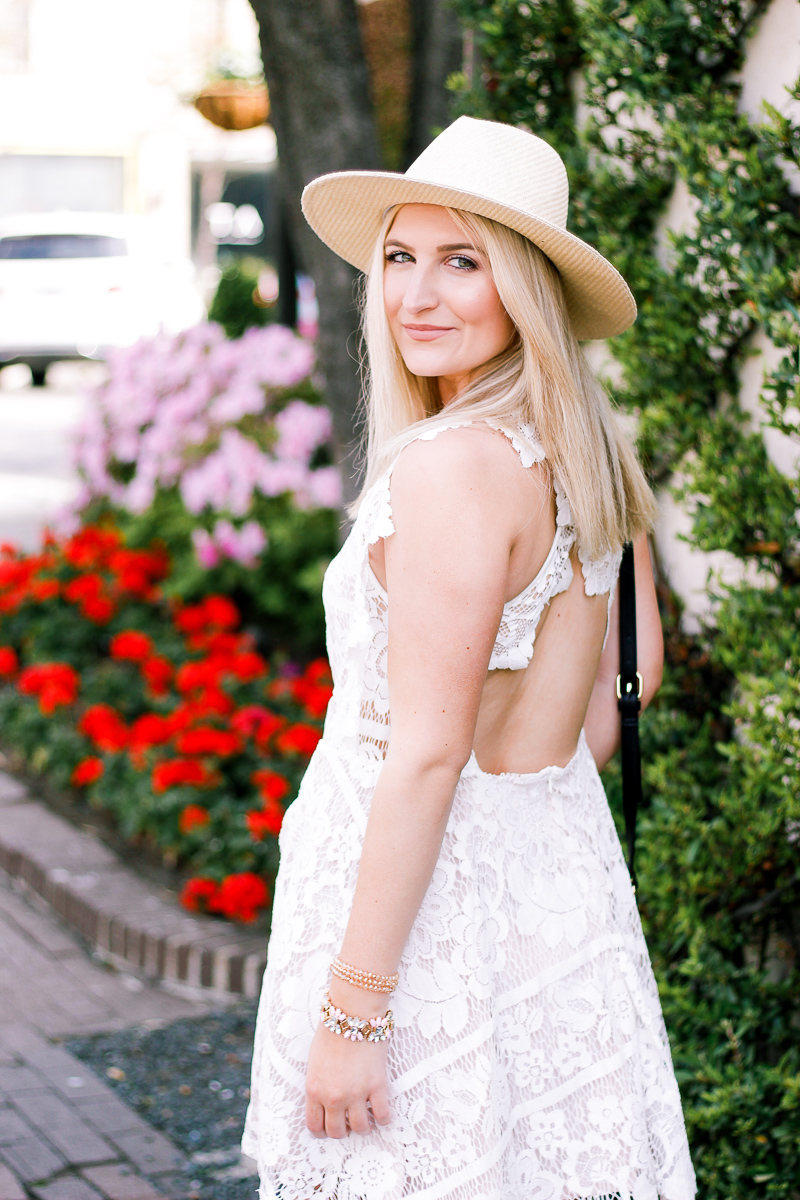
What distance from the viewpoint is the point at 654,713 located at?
2.74 meters

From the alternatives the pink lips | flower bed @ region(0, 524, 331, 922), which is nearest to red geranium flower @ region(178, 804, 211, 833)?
flower bed @ region(0, 524, 331, 922)

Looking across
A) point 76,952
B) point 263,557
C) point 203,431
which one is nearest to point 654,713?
point 76,952

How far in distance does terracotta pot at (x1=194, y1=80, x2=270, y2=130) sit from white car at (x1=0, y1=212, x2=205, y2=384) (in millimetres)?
9972

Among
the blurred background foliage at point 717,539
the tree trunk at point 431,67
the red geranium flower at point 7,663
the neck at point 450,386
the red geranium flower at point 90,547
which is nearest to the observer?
the neck at point 450,386

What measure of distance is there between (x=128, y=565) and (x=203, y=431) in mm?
731

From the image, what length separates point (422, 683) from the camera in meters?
1.54

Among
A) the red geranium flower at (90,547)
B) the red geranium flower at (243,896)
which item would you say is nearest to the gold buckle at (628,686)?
the red geranium flower at (243,896)

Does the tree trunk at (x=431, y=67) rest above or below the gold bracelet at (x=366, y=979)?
above

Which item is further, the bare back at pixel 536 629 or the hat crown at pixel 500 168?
the hat crown at pixel 500 168

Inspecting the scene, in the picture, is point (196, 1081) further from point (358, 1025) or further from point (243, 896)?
point (358, 1025)

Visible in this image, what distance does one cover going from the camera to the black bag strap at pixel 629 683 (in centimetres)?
202

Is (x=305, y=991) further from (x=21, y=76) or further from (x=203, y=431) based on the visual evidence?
(x=21, y=76)

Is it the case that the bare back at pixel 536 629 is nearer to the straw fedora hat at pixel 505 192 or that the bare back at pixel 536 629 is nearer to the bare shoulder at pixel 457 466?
the bare shoulder at pixel 457 466

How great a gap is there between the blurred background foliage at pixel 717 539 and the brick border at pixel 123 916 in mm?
1436
